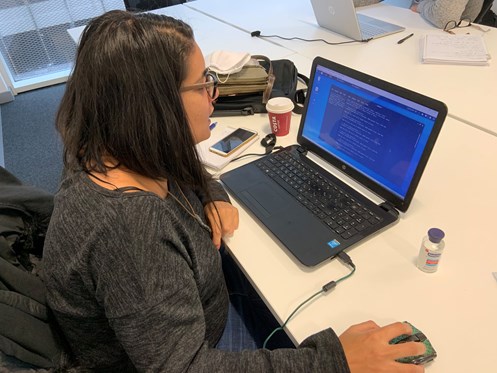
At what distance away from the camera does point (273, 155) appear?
3.84 feet

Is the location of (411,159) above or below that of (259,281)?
above

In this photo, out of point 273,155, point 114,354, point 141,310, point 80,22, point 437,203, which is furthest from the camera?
point 80,22

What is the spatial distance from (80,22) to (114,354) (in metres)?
3.51

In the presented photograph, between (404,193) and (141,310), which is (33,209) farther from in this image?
(404,193)

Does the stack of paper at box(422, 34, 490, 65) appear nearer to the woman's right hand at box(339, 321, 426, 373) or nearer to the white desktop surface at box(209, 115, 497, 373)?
the white desktop surface at box(209, 115, 497, 373)

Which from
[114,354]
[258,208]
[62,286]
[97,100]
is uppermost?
[97,100]

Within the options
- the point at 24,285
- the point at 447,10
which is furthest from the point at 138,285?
the point at 447,10

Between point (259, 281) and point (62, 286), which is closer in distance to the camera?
point (62, 286)

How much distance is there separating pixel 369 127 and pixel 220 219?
0.43 m

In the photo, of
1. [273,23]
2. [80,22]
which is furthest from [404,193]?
[80,22]

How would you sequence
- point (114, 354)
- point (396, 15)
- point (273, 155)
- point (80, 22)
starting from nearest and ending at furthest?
point (114, 354) → point (273, 155) → point (396, 15) → point (80, 22)

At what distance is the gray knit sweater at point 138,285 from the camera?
2.02ft

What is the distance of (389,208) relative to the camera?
0.94 meters

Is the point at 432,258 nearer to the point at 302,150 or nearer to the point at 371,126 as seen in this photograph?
the point at 371,126
